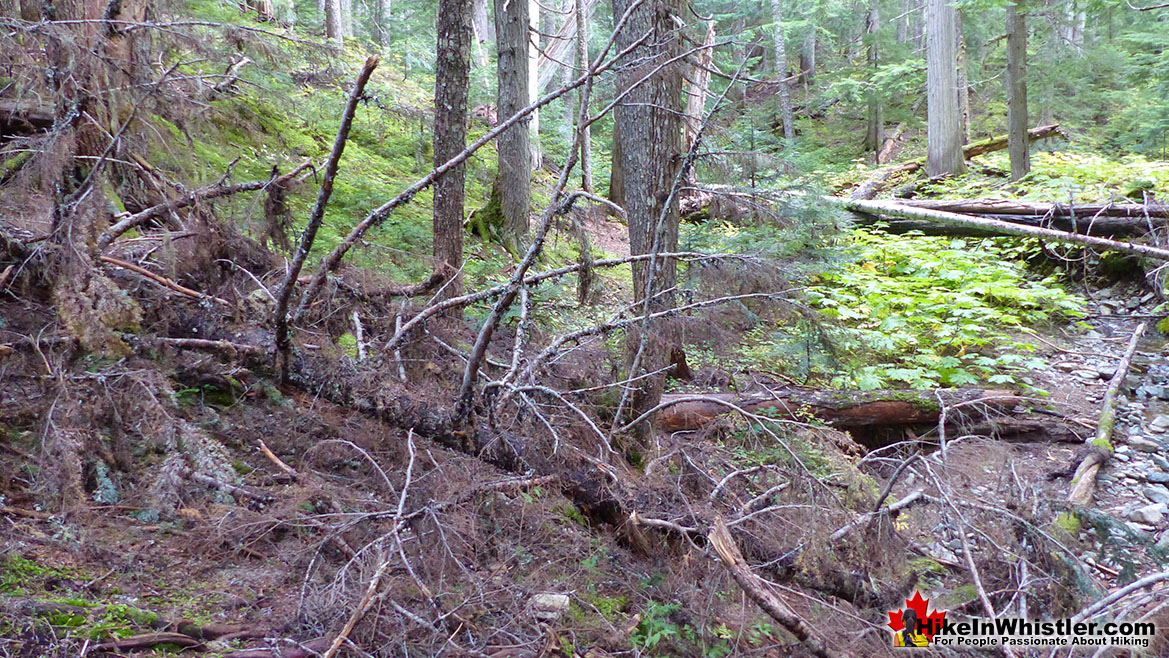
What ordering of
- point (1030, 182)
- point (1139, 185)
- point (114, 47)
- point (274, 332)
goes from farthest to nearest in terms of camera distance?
point (1030, 182)
point (1139, 185)
point (274, 332)
point (114, 47)

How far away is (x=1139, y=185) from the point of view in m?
9.46

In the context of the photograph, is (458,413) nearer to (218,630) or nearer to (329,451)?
(329,451)

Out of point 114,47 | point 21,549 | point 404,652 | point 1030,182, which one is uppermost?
point 1030,182

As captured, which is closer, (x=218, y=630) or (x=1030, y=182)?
(x=218, y=630)

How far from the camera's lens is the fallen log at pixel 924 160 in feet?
45.3

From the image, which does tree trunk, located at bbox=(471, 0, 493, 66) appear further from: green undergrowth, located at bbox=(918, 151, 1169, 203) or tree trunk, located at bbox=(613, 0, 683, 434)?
tree trunk, located at bbox=(613, 0, 683, 434)

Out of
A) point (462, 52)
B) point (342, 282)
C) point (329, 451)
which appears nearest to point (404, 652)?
point (329, 451)

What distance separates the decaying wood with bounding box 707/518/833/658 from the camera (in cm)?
277

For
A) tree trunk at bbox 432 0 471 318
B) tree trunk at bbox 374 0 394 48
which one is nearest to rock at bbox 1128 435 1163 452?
tree trunk at bbox 432 0 471 318

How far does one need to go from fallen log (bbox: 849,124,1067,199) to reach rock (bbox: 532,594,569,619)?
39.3 ft

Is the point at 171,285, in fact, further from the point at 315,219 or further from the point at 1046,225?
the point at 1046,225

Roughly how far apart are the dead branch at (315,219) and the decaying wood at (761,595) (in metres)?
2.26

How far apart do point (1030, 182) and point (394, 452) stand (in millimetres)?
12206

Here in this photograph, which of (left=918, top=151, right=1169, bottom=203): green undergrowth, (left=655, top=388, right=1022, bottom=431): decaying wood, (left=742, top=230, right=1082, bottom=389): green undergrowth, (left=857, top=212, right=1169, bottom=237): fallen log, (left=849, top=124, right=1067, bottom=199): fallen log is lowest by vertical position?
(left=655, top=388, right=1022, bottom=431): decaying wood
